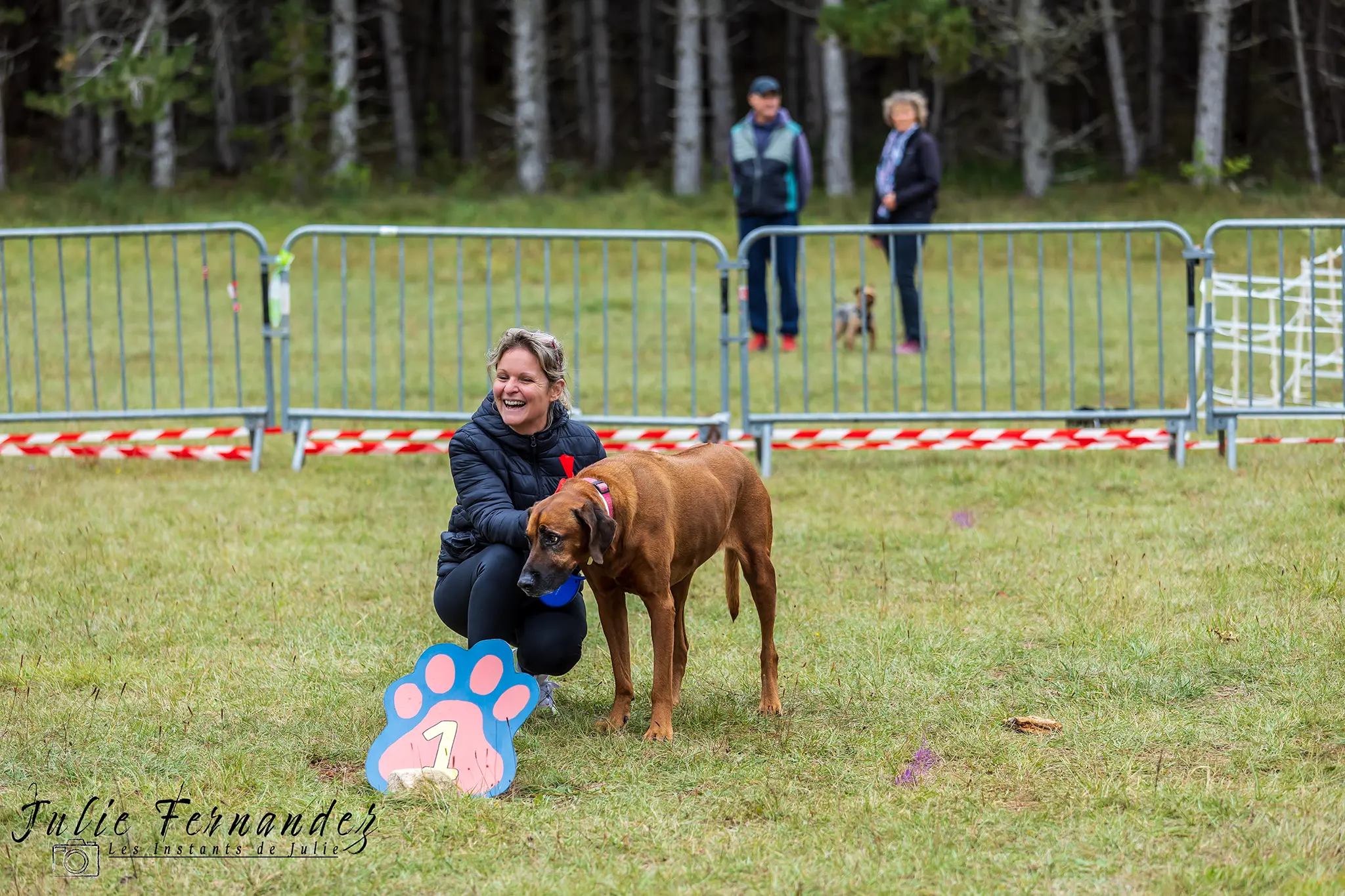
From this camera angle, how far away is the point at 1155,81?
3434 centimetres

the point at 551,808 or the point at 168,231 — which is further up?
the point at 168,231

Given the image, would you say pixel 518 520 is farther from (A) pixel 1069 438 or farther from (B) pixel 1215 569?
(A) pixel 1069 438

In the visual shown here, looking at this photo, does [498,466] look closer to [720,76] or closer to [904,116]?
[904,116]

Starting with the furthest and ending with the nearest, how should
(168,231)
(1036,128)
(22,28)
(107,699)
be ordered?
1. (22,28)
2. (1036,128)
3. (168,231)
4. (107,699)

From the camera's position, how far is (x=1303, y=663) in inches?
204

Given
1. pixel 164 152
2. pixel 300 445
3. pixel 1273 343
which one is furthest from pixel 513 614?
pixel 164 152

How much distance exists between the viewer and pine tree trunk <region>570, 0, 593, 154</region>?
1468 inches

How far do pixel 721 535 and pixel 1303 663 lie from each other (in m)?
2.18

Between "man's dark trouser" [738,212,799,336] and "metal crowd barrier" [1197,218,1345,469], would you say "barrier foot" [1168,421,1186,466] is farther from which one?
"man's dark trouser" [738,212,799,336]

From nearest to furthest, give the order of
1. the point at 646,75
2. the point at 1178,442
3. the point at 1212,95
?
the point at 1178,442
the point at 1212,95
the point at 646,75

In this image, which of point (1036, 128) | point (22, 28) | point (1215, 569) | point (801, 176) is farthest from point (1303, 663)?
point (22, 28)

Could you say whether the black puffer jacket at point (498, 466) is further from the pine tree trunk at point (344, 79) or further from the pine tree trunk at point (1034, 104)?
the pine tree trunk at point (344, 79)

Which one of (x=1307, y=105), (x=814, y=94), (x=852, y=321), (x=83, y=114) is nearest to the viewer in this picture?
(x=852, y=321)

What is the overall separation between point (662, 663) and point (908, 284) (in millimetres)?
7839
